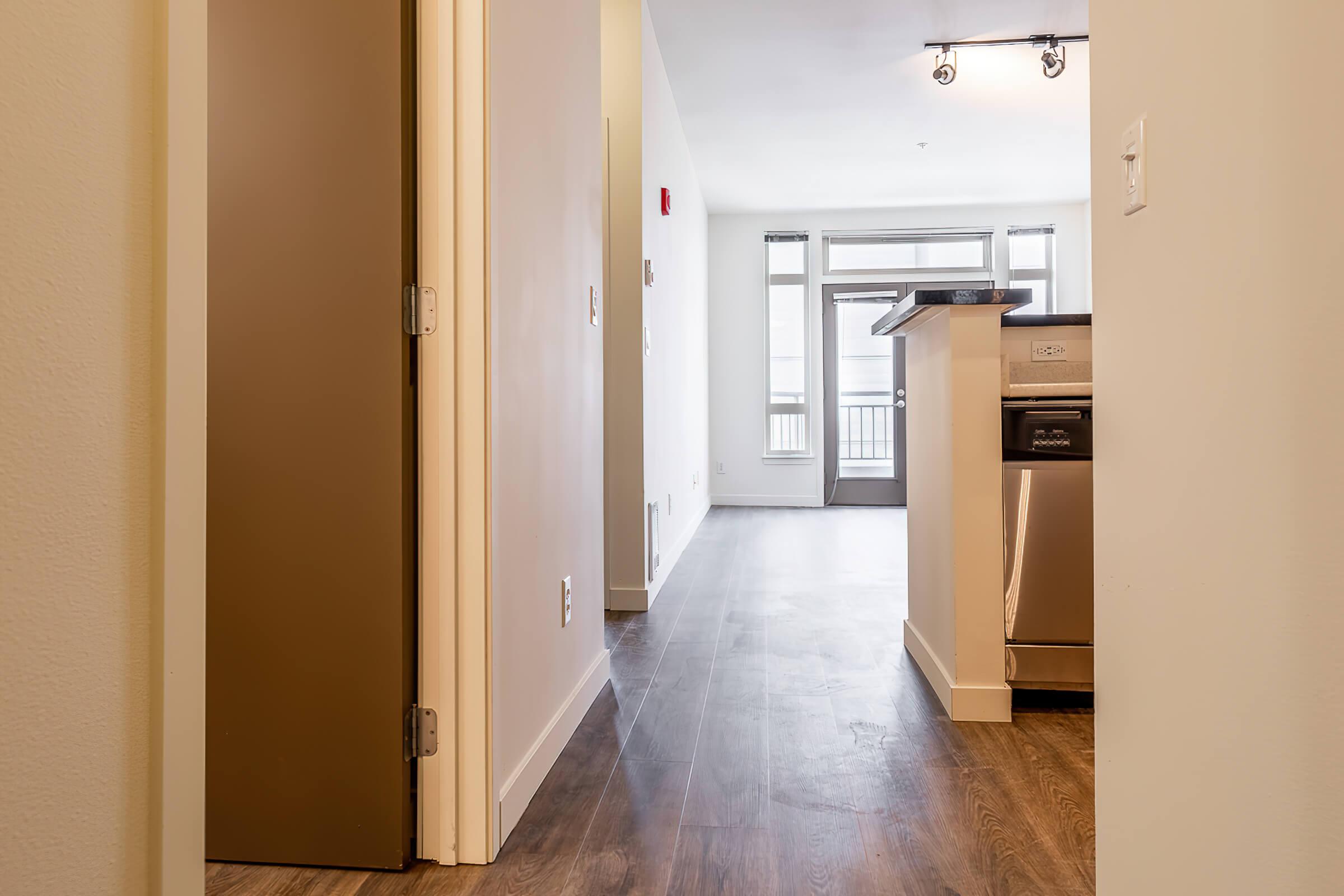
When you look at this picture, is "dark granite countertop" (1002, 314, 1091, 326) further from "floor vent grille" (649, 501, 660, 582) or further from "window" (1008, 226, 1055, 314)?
"window" (1008, 226, 1055, 314)

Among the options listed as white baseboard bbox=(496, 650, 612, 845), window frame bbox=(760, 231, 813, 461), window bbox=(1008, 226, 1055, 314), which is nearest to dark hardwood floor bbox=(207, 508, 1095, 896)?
white baseboard bbox=(496, 650, 612, 845)

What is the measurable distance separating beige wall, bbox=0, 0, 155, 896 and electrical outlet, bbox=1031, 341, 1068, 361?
2229mm

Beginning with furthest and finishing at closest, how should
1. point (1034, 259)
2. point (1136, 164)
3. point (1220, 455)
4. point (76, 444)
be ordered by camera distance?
point (1034, 259) → point (1136, 164) → point (1220, 455) → point (76, 444)

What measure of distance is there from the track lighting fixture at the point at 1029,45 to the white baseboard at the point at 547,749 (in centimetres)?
358

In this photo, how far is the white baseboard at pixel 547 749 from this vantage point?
5.10 feet

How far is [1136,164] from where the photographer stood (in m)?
0.98

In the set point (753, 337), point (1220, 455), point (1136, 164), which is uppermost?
point (753, 337)

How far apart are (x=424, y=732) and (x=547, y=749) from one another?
1.51 feet

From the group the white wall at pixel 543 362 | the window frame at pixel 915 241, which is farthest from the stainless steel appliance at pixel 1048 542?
the window frame at pixel 915 241

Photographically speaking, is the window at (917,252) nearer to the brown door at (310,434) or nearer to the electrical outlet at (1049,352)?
the electrical outlet at (1049,352)

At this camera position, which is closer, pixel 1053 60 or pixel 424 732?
pixel 424 732

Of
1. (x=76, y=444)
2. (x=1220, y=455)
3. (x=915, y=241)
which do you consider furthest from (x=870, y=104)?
(x=76, y=444)

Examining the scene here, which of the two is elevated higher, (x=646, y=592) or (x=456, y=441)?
(x=456, y=441)

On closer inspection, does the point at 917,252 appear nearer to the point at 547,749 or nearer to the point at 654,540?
the point at 654,540
